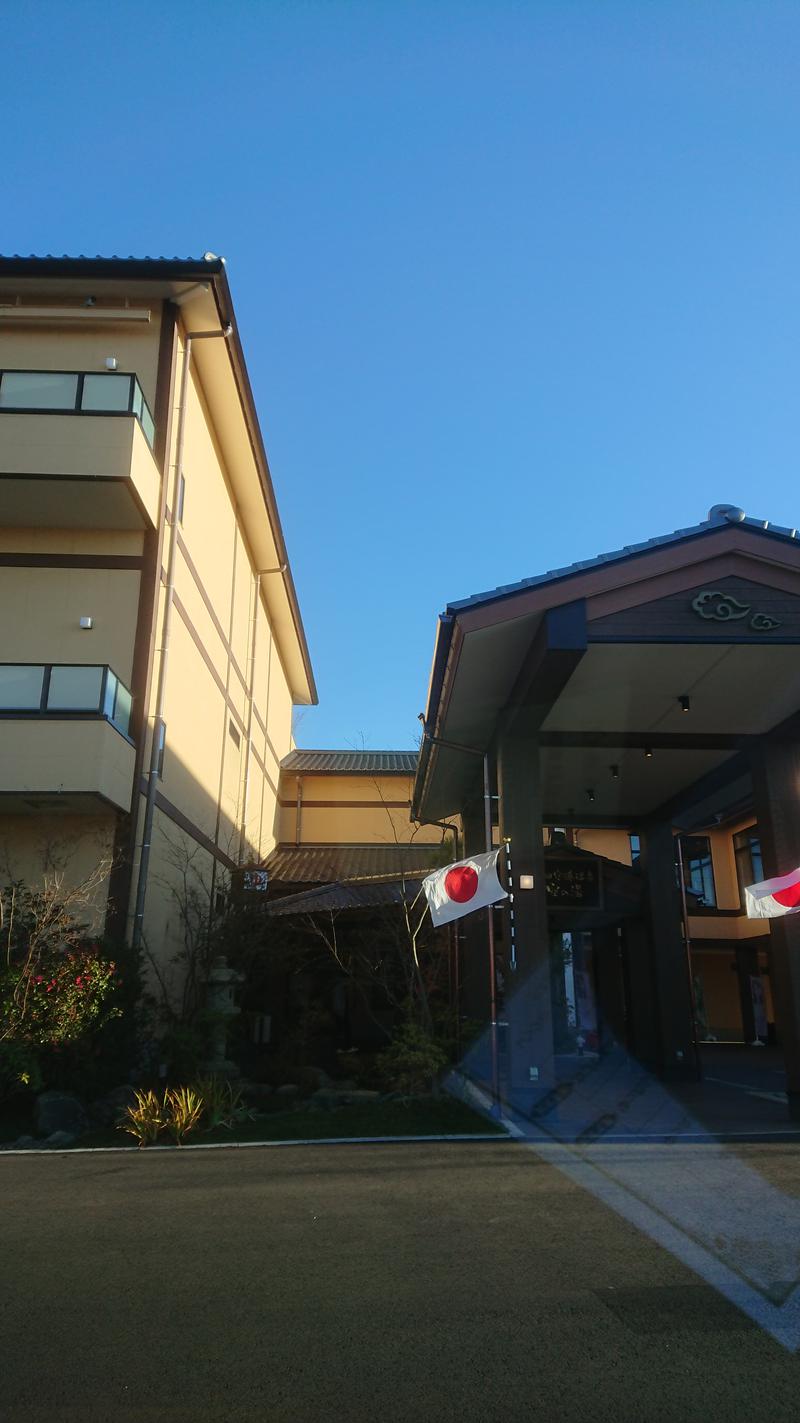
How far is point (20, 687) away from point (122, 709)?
1262mm

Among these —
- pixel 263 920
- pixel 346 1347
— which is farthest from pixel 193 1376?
pixel 263 920

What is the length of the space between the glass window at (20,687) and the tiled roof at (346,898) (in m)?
4.77

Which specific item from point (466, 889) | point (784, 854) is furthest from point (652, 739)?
point (466, 889)

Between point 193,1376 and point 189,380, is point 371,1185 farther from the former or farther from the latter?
point 189,380

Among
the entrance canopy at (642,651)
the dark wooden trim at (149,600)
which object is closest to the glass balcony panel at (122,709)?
the dark wooden trim at (149,600)

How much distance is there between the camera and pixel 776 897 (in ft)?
35.3

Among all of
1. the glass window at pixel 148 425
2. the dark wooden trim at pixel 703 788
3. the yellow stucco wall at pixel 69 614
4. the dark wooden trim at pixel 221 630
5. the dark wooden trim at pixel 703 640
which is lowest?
the dark wooden trim at pixel 703 788

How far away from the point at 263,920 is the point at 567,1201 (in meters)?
9.11

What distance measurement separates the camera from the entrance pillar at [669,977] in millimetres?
14992

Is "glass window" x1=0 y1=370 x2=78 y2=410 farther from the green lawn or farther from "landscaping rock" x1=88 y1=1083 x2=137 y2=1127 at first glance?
the green lawn

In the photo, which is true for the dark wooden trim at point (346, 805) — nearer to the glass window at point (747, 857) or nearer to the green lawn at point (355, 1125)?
the glass window at point (747, 857)

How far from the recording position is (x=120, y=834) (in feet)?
40.4

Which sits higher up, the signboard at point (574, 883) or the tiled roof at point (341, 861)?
the tiled roof at point (341, 861)

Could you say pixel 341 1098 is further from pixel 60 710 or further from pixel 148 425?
pixel 148 425
